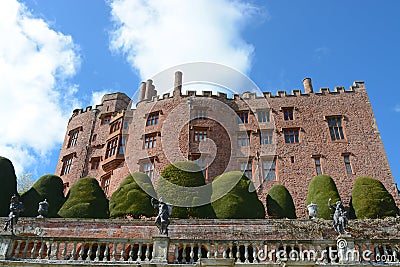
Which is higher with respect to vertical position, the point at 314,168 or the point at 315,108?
the point at 315,108

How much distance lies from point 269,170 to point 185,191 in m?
9.93

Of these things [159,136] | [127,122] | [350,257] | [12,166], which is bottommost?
[350,257]

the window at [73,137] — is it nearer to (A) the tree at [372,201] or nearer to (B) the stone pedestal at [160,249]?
(A) the tree at [372,201]

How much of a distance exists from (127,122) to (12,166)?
36.7 ft

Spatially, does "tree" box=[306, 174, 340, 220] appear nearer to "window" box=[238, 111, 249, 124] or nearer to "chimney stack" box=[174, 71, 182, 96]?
"window" box=[238, 111, 249, 124]

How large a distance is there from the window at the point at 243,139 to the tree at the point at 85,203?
12.3 metres

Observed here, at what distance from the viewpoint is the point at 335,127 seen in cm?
Result: 2947

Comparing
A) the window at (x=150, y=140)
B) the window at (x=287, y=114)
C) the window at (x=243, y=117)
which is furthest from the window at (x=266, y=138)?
the window at (x=150, y=140)

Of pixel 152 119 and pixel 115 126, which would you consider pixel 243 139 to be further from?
pixel 115 126

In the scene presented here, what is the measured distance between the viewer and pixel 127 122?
31078 millimetres

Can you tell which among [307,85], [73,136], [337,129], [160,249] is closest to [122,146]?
[73,136]

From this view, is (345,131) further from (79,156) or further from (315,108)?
(79,156)

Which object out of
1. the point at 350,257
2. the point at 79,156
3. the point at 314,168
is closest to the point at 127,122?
the point at 79,156

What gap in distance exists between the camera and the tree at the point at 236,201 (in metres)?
18.2
